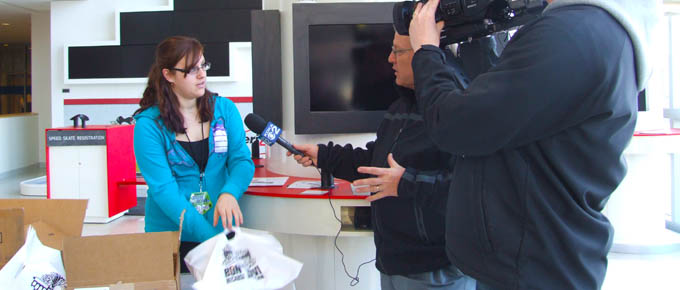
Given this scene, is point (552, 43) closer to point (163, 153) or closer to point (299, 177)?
point (163, 153)

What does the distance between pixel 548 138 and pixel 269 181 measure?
4.96ft

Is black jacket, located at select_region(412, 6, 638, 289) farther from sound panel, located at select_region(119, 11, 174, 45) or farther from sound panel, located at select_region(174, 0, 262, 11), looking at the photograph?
sound panel, located at select_region(119, 11, 174, 45)

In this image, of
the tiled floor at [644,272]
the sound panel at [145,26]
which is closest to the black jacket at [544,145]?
the tiled floor at [644,272]

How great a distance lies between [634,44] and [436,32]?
1.38 ft

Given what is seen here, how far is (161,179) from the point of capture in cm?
176

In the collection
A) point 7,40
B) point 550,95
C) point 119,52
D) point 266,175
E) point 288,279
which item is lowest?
point 288,279

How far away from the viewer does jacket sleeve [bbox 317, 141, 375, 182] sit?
191 cm

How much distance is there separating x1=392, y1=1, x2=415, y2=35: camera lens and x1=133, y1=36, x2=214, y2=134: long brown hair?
0.77 m

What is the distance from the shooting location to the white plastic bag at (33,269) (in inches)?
50.8

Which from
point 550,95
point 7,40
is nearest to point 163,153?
point 550,95

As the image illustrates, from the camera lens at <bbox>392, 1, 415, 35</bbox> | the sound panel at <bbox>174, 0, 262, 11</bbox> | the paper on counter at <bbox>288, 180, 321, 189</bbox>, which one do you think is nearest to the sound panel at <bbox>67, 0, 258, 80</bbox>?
the sound panel at <bbox>174, 0, 262, 11</bbox>

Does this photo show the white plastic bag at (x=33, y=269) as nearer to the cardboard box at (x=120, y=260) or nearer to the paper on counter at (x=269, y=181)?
the cardboard box at (x=120, y=260)

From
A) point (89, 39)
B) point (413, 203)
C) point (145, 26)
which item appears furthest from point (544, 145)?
point (89, 39)

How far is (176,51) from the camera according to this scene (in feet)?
6.04
